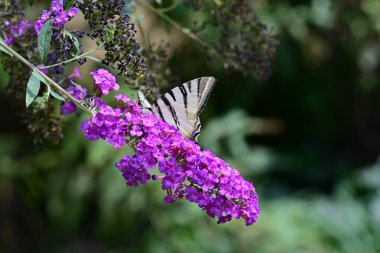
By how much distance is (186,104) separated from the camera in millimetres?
1997

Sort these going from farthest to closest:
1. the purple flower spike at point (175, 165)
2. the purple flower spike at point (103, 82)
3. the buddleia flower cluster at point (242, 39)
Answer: the buddleia flower cluster at point (242, 39)
the purple flower spike at point (103, 82)
the purple flower spike at point (175, 165)

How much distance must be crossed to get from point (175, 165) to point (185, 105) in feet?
1.31

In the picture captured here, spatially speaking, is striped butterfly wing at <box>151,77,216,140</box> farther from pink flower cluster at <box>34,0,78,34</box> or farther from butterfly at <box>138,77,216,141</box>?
pink flower cluster at <box>34,0,78,34</box>

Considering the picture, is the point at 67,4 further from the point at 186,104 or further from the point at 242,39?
the point at 242,39

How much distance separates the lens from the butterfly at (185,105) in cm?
196

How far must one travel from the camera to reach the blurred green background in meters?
4.45

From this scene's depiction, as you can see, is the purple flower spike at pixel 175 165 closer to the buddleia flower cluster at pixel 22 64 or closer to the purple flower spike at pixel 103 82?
the purple flower spike at pixel 103 82

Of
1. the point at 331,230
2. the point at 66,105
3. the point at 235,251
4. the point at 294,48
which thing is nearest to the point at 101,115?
the point at 66,105

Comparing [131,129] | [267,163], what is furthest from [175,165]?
[267,163]

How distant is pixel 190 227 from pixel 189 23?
1481 mm

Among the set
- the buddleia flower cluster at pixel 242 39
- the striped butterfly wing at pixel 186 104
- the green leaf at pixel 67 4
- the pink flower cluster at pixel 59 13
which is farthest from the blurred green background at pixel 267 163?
the pink flower cluster at pixel 59 13

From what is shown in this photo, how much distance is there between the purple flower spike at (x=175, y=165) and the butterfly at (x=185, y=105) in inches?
9.6

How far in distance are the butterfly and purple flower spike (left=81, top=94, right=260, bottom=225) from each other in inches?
9.6

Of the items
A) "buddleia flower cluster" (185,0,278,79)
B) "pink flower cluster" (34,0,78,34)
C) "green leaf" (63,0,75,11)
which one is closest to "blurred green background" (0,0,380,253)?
"buddleia flower cluster" (185,0,278,79)
